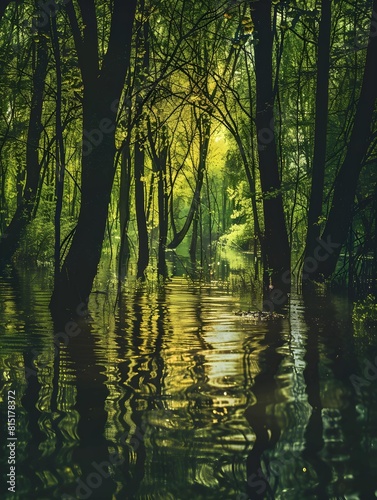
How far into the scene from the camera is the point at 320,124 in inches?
683

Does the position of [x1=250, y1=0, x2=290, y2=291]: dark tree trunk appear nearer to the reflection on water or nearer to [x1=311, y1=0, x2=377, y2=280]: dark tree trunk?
[x1=311, y1=0, x2=377, y2=280]: dark tree trunk

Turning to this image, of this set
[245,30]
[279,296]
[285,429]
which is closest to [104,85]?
[245,30]

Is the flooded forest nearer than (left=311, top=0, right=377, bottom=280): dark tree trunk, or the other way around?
the flooded forest

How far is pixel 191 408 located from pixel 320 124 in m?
10.8

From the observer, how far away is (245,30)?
11.6m

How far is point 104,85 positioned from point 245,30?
2.43 metres

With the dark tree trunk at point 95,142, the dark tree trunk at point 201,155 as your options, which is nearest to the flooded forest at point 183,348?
the dark tree trunk at point 95,142

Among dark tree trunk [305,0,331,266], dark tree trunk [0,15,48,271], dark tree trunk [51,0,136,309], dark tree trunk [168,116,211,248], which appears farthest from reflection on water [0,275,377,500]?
dark tree trunk [0,15,48,271]

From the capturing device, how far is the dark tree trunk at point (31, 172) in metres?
21.3

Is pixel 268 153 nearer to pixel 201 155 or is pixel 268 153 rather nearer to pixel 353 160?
pixel 353 160

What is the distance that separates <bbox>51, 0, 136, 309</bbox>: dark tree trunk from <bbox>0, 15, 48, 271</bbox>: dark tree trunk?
24.6 feet

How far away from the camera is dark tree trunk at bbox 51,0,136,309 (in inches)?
515

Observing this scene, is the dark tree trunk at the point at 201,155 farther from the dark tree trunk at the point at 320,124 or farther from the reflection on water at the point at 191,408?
the reflection on water at the point at 191,408

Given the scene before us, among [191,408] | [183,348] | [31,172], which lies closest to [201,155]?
[31,172]
